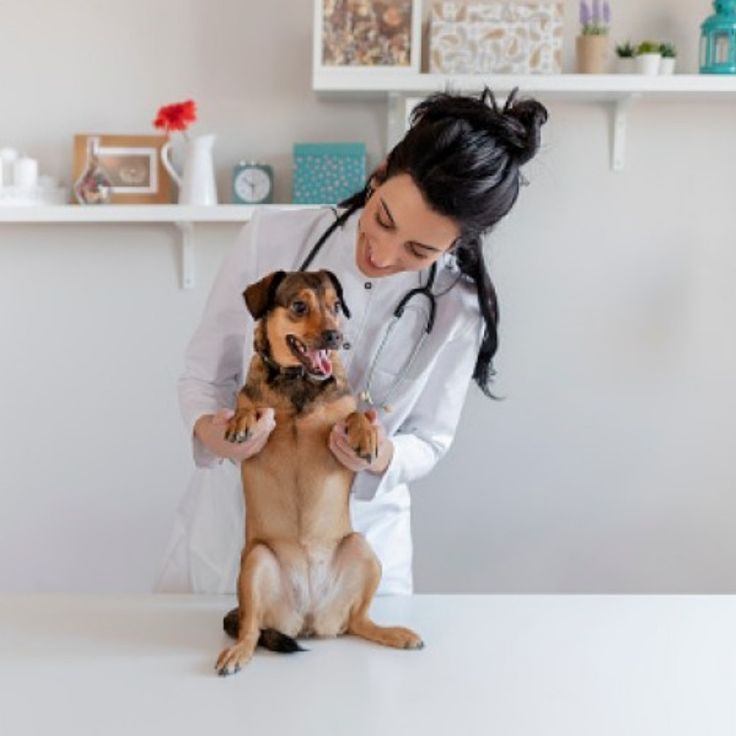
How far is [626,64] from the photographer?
2104 mm

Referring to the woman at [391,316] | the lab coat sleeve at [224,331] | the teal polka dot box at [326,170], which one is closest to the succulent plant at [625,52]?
the teal polka dot box at [326,170]

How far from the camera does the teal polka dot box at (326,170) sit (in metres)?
2.13

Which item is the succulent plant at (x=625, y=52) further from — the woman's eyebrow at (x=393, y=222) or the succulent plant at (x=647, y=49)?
the woman's eyebrow at (x=393, y=222)

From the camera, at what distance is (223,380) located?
4.50 feet

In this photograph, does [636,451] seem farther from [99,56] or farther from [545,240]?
[99,56]

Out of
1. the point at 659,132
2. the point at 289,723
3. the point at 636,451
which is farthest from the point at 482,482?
the point at 289,723

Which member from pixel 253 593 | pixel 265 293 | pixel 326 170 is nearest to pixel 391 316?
pixel 265 293

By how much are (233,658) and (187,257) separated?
4.31ft

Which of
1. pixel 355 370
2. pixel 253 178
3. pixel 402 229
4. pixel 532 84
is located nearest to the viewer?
pixel 402 229

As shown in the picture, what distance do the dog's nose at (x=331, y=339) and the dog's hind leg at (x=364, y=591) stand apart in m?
0.22

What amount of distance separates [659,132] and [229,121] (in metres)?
0.91

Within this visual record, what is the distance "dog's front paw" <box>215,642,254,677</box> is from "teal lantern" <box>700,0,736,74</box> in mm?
1578

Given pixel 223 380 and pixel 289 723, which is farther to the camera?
pixel 223 380

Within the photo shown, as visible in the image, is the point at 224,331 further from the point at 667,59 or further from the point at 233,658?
the point at 667,59
